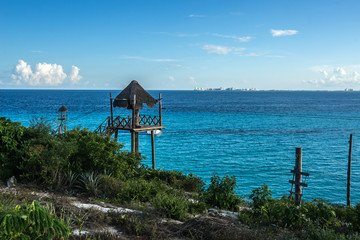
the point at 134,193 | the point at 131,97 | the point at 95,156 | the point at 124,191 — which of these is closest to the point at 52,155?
the point at 95,156

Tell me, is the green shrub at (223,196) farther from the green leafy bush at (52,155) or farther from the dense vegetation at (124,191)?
the green leafy bush at (52,155)

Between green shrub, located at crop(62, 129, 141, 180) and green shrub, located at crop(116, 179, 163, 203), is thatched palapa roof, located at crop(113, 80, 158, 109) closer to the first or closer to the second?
green shrub, located at crop(62, 129, 141, 180)

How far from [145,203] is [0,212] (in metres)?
5.63

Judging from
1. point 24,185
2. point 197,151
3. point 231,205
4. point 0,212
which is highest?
point 0,212

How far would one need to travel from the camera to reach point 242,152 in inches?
1358

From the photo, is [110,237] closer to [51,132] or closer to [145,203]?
[145,203]

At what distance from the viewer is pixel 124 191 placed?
1000 cm

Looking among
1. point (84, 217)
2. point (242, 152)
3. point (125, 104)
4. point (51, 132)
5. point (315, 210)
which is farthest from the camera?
point (242, 152)

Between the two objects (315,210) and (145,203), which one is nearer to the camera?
(315,210)

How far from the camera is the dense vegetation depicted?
7387mm

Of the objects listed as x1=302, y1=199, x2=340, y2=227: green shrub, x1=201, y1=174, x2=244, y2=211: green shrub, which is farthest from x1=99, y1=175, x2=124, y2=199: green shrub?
x1=302, y1=199, x2=340, y2=227: green shrub

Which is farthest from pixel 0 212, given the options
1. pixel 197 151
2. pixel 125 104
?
pixel 197 151

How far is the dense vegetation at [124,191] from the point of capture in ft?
24.2

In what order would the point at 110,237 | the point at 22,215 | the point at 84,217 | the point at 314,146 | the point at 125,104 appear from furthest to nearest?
the point at 314,146, the point at 125,104, the point at 84,217, the point at 110,237, the point at 22,215
